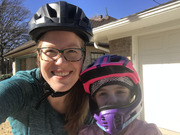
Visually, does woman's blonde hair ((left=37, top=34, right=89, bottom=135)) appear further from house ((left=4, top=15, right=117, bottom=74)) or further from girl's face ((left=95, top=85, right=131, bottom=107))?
house ((left=4, top=15, right=117, bottom=74))

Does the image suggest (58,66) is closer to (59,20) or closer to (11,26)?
(59,20)

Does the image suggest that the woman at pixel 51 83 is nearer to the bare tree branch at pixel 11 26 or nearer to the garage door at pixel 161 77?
the garage door at pixel 161 77

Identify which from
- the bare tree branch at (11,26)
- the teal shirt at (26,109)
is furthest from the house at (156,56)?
the bare tree branch at (11,26)

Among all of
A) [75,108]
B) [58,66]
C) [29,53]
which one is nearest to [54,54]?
[58,66]

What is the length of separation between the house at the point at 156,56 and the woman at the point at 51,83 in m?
3.00

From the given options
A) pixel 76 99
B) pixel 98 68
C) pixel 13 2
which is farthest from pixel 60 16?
pixel 13 2

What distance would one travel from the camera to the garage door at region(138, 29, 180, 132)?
14.1 ft

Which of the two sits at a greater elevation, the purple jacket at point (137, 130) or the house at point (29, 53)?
the house at point (29, 53)

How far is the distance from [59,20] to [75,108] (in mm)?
1001

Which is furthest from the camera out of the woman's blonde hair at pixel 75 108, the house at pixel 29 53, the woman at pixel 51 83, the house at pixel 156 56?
the house at pixel 29 53

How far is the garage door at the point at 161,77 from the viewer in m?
4.29

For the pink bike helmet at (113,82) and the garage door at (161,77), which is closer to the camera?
the pink bike helmet at (113,82)

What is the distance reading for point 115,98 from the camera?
130cm

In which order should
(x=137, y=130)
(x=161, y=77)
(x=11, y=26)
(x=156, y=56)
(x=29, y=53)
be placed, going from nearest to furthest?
(x=137, y=130) → (x=161, y=77) → (x=156, y=56) → (x=29, y=53) → (x=11, y=26)
